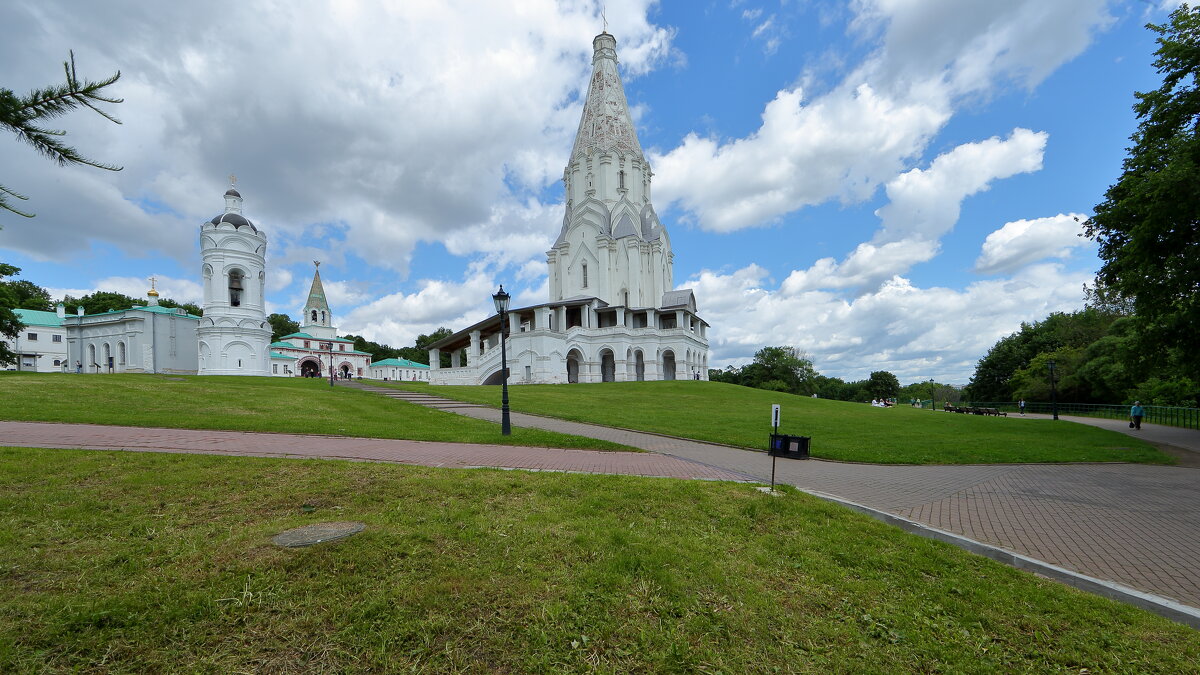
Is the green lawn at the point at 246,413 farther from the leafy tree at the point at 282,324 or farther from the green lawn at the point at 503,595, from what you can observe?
the leafy tree at the point at 282,324

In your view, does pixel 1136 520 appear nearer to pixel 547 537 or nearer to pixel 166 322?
pixel 547 537

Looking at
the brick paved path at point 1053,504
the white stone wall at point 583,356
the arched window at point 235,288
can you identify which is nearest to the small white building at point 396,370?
the arched window at point 235,288

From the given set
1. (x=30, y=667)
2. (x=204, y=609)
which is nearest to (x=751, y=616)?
(x=204, y=609)

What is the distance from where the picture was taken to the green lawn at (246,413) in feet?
40.9

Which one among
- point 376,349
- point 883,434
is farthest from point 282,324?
point 883,434

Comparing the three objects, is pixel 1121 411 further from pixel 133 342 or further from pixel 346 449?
pixel 133 342

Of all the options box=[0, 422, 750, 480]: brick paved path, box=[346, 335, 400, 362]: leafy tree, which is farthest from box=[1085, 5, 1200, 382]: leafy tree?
box=[346, 335, 400, 362]: leafy tree

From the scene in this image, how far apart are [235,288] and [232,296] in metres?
0.82

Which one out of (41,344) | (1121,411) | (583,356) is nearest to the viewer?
(1121,411)

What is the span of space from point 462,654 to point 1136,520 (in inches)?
368

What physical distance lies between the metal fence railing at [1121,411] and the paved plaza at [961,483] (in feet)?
64.3

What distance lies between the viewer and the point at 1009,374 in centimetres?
5969

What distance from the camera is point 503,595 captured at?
3.82 metres

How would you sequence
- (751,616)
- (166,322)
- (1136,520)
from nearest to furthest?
(751,616) < (1136,520) < (166,322)
